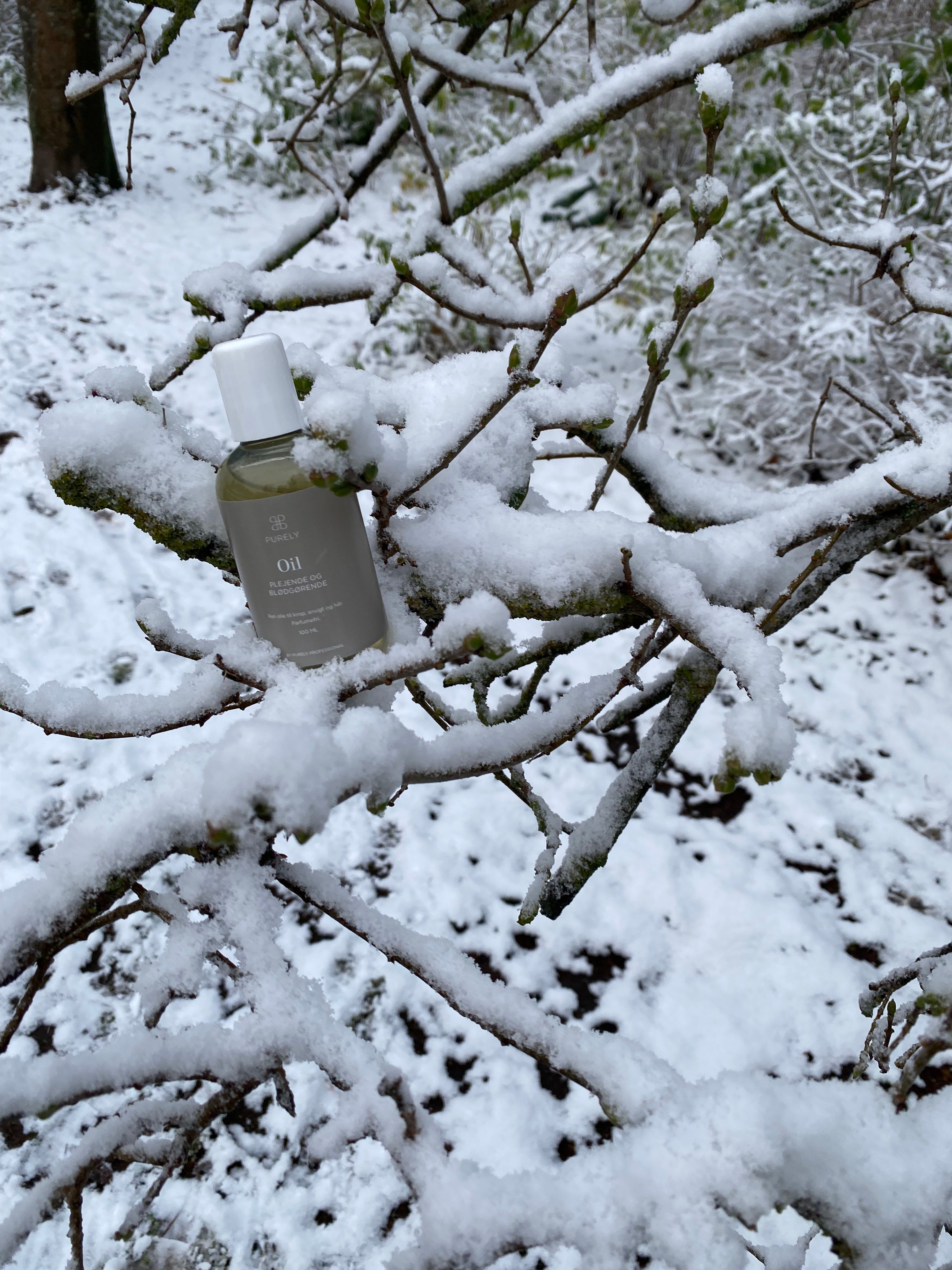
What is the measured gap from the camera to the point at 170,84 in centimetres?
693

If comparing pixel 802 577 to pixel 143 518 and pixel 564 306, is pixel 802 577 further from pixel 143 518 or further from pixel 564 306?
pixel 143 518

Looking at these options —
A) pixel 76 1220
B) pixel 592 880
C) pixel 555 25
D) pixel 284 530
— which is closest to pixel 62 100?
pixel 555 25

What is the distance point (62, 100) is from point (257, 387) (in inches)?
226

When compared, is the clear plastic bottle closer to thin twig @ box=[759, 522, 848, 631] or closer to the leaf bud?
the leaf bud

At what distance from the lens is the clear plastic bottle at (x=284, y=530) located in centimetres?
62

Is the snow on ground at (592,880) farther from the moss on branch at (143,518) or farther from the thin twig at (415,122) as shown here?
the thin twig at (415,122)

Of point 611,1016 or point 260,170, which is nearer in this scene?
point 611,1016

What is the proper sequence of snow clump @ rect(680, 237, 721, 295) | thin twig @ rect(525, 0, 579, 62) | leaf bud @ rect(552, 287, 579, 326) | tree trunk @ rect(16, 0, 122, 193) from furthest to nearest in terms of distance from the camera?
1. tree trunk @ rect(16, 0, 122, 193)
2. thin twig @ rect(525, 0, 579, 62)
3. snow clump @ rect(680, 237, 721, 295)
4. leaf bud @ rect(552, 287, 579, 326)

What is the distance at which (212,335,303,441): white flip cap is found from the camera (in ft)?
2.09

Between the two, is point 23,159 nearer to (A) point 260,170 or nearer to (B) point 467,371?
(A) point 260,170

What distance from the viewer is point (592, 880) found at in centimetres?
209

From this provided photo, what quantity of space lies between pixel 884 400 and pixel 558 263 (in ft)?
12.0

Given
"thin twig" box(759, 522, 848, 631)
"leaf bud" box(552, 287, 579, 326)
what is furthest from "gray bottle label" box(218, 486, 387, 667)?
"thin twig" box(759, 522, 848, 631)

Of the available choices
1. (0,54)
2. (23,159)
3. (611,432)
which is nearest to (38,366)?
(23,159)
